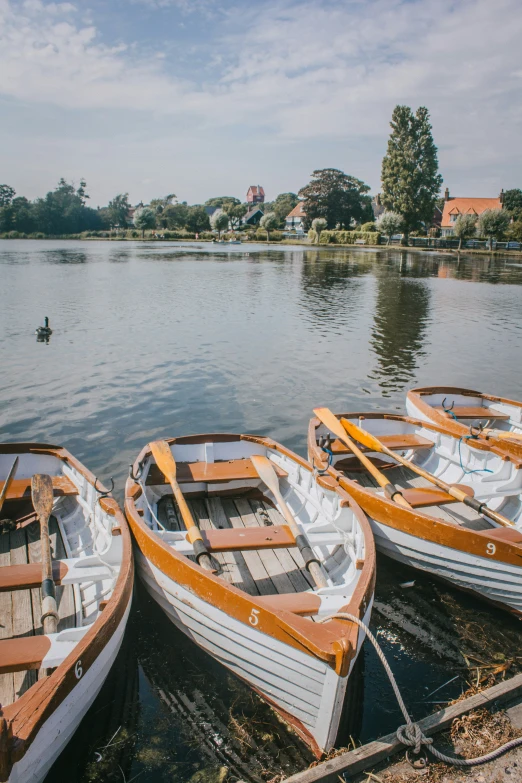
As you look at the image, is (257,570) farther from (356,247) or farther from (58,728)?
(356,247)

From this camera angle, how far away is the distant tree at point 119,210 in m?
152

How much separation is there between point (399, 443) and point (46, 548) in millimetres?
6005

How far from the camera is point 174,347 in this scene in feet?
68.3

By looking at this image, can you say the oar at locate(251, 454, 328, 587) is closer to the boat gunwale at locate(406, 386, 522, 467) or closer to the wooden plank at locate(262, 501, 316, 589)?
the wooden plank at locate(262, 501, 316, 589)

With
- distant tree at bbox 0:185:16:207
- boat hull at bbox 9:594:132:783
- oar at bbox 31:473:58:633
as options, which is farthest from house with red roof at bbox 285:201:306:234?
boat hull at bbox 9:594:132:783

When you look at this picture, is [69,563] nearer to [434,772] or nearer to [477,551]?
[434,772]

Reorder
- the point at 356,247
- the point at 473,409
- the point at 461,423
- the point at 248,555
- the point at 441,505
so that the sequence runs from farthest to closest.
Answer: the point at 356,247 < the point at 473,409 < the point at 461,423 < the point at 441,505 < the point at 248,555

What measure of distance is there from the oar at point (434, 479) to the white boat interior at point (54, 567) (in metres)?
4.37

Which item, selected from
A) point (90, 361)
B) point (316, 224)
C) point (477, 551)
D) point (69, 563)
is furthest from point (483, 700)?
point (316, 224)

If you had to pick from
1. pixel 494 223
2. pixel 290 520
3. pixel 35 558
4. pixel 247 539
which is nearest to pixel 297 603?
pixel 247 539

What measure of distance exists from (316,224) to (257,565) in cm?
10317

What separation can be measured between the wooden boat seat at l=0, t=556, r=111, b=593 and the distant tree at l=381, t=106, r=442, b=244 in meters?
88.9

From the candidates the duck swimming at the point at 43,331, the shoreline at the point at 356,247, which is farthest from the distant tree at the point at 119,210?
the duck swimming at the point at 43,331

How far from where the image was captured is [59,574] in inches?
221
